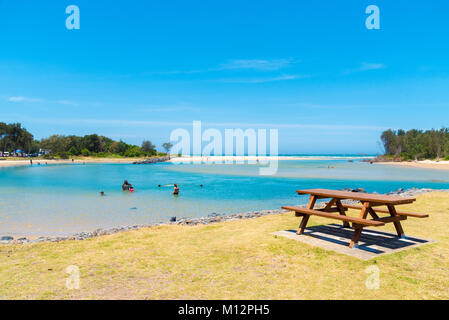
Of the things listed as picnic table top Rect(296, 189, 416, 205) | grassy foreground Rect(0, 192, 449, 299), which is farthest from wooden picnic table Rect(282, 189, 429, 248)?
grassy foreground Rect(0, 192, 449, 299)

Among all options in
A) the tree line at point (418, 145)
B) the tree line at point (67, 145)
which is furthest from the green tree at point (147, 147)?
the tree line at point (418, 145)

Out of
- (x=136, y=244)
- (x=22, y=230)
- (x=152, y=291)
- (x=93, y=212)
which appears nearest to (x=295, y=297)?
(x=152, y=291)

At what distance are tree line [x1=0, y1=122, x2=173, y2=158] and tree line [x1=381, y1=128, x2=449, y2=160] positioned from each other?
103277 mm

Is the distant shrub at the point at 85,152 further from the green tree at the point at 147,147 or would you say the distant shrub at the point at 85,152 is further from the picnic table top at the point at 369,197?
the picnic table top at the point at 369,197

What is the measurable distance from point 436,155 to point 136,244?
10752 centimetres

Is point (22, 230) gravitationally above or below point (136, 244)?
below

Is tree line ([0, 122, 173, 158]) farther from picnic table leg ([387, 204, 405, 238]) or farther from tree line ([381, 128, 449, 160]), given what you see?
picnic table leg ([387, 204, 405, 238])

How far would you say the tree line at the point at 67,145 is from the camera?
4072 inches

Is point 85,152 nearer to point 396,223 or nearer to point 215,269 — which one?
point 215,269

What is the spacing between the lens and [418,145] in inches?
3780

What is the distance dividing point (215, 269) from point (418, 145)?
367ft

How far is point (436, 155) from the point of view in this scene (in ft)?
295

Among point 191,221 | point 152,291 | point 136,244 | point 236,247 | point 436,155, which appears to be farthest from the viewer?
point 436,155
